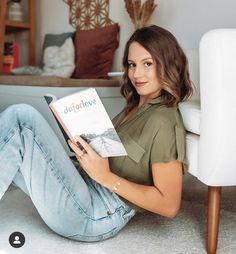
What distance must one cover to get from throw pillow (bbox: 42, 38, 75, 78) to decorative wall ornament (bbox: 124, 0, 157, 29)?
641mm

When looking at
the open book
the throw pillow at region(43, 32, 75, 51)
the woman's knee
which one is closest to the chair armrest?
the open book

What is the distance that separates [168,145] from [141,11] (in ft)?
4.81

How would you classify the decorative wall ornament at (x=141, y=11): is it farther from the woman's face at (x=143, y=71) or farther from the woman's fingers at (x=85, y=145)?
the woman's fingers at (x=85, y=145)

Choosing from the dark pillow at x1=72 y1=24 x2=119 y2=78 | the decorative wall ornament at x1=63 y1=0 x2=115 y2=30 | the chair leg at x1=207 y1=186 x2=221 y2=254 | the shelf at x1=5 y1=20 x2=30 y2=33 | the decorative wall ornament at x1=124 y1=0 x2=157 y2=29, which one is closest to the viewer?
the chair leg at x1=207 y1=186 x2=221 y2=254

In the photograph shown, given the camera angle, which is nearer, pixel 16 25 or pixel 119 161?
pixel 119 161

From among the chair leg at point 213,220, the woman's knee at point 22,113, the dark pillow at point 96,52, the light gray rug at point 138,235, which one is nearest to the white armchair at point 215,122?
the chair leg at point 213,220

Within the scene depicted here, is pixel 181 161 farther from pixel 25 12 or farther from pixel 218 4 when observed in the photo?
pixel 25 12

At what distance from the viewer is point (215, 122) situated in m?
0.98

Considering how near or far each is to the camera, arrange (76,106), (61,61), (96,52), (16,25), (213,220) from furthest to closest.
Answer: (16,25), (61,61), (96,52), (213,220), (76,106)

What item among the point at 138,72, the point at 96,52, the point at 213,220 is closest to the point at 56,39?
the point at 96,52

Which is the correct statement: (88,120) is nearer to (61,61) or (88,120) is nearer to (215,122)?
(215,122)

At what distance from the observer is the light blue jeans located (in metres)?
1.00

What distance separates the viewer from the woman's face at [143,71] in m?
1.08

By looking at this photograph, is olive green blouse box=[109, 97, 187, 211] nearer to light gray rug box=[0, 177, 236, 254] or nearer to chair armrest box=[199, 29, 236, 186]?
chair armrest box=[199, 29, 236, 186]
